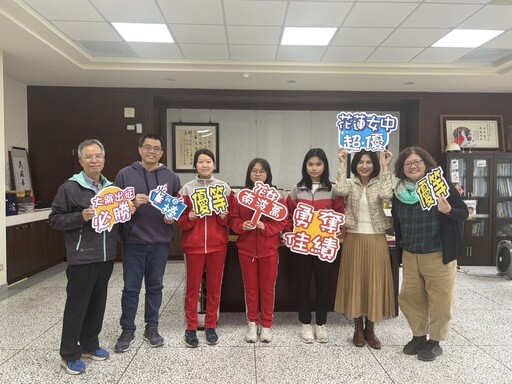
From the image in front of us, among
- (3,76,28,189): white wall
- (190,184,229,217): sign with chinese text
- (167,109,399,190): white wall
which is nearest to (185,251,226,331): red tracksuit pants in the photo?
(190,184,229,217): sign with chinese text

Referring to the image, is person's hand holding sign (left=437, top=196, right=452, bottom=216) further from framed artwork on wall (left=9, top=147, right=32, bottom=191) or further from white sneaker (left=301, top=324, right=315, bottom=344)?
framed artwork on wall (left=9, top=147, right=32, bottom=191)

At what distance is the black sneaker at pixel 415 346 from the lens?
92.5 inches

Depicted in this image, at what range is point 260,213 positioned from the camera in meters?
2.36

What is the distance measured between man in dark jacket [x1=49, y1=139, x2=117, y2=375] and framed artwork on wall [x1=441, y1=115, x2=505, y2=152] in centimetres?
513

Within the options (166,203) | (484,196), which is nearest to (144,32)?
(166,203)

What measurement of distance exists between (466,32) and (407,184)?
2263mm

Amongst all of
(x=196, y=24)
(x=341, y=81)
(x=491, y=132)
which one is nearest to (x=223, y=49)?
(x=196, y=24)

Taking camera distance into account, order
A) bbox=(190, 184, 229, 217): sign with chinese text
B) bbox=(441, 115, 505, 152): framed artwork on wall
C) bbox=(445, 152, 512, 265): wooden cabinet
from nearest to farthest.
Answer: bbox=(190, 184, 229, 217): sign with chinese text → bbox=(445, 152, 512, 265): wooden cabinet → bbox=(441, 115, 505, 152): framed artwork on wall

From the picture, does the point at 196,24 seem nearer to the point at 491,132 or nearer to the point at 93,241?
the point at 93,241

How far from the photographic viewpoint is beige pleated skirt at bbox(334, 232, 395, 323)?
235 cm

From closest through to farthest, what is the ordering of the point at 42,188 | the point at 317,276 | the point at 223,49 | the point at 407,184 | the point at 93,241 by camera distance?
the point at 93,241
the point at 407,184
the point at 317,276
the point at 223,49
the point at 42,188

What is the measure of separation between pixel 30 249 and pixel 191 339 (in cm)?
290

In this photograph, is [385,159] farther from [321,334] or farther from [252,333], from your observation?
[252,333]

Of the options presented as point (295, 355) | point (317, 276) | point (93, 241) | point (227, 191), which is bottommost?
point (295, 355)
